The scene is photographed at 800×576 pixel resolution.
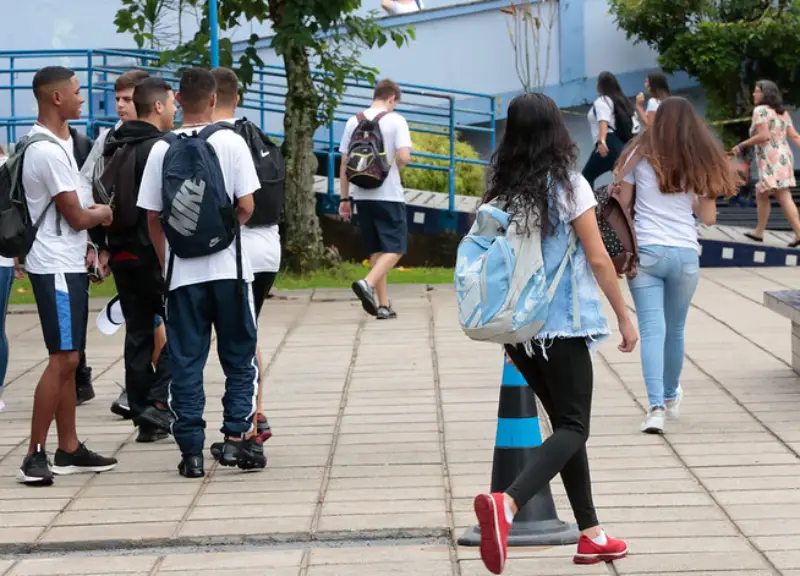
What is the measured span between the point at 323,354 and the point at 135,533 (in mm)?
4193

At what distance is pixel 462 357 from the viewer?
30.6 feet

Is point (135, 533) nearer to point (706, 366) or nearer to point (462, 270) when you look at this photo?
point (462, 270)

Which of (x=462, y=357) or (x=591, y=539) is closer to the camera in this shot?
(x=591, y=539)

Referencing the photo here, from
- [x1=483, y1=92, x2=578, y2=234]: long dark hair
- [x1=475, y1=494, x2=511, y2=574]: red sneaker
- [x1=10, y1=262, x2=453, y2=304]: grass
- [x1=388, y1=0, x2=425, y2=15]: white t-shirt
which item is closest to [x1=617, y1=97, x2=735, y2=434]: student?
[x1=483, y1=92, x2=578, y2=234]: long dark hair

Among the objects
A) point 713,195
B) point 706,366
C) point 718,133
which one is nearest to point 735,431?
point 713,195

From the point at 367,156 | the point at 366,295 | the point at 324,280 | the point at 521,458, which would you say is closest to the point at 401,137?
the point at 367,156

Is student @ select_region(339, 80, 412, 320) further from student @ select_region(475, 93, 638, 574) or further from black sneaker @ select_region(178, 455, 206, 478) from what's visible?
student @ select_region(475, 93, 638, 574)

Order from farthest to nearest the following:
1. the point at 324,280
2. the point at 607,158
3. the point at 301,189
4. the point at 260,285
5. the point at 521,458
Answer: the point at 607,158 < the point at 301,189 < the point at 324,280 < the point at 260,285 < the point at 521,458

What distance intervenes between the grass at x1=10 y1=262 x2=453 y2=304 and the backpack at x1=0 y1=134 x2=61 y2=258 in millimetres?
6396

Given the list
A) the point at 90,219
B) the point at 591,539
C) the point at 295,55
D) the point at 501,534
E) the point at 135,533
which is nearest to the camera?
the point at 501,534

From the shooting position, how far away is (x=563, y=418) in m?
4.86

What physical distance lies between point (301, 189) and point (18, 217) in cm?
722

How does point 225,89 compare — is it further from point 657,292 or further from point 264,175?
point 657,292

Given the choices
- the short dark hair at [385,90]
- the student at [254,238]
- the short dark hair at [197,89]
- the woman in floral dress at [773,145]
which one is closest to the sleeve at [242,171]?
the short dark hair at [197,89]
